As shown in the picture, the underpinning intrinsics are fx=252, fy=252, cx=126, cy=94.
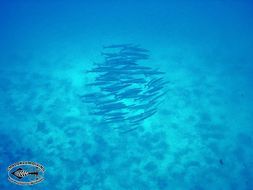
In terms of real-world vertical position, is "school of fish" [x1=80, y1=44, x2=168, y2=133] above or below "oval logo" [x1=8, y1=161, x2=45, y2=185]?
above

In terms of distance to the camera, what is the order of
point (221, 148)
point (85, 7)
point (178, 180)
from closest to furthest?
point (178, 180) → point (221, 148) → point (85, 7)

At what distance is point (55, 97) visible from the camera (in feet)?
32.3

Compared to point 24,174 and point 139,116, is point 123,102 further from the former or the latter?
point 24,174

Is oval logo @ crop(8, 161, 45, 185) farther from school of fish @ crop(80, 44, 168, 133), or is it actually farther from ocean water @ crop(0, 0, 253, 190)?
school of fish @ crop(80, 44, 168, 133)

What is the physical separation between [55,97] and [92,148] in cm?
314

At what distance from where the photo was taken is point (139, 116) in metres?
8.15

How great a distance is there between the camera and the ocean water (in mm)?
7043

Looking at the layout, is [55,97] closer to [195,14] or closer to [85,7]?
[195,14]

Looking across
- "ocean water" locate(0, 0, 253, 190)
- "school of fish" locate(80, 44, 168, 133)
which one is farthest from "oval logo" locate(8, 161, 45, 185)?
"school of fish" locate(80, 44, 168, 133)

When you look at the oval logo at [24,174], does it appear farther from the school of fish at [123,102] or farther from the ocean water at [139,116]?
the school of fish at [123,102]

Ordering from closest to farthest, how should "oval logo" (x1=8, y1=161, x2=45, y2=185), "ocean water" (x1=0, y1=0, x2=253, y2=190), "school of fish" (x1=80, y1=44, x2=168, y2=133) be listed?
"oval logo" (x1=8, y1=161, x2=45, y2=185)
"ocean water" (x1=0, y1=0, x2=253, y2=190)
"school of fish" (x1=80, y1=44, x2=168, y2=133)

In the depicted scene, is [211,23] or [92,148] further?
[211,23]

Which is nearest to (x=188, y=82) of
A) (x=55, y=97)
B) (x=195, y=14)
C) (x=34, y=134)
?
(x=55, y=97)

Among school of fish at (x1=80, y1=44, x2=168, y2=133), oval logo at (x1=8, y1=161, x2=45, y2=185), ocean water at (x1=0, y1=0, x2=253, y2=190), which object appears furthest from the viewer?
school of fish at (x1=80, y1=44, x2=168, y2=133)
